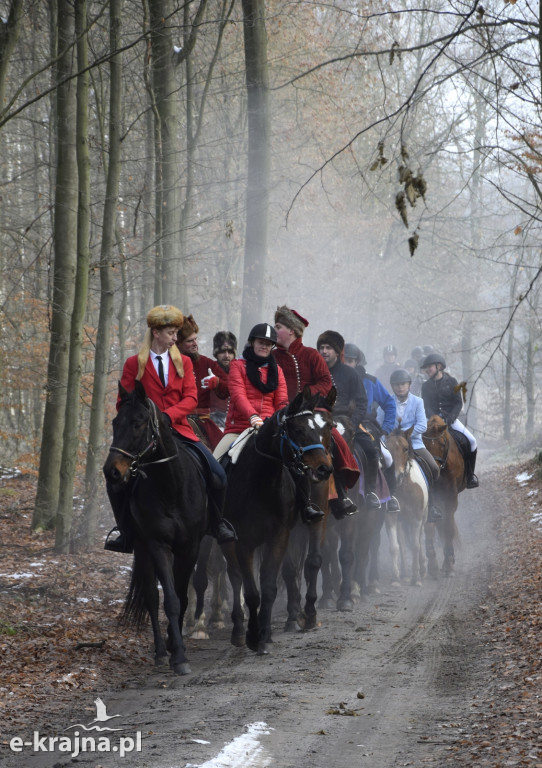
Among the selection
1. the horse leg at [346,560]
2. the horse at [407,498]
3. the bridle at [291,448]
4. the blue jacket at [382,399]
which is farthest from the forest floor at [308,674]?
the blue jacket at [382,399]

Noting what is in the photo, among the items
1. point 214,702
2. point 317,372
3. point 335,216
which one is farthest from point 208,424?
point 335,216

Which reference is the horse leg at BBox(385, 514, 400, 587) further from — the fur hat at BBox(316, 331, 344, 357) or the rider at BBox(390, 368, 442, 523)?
the fur hat at BBox(316, 331, 344, 357)

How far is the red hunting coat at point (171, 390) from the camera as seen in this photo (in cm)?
788

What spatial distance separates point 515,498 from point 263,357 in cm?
1254

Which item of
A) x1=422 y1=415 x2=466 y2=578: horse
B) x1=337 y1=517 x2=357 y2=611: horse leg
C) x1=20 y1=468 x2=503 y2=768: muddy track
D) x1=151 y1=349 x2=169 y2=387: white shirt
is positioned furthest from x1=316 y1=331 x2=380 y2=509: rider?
x1=151 y1=349 x2=169 y2=387: white shirt

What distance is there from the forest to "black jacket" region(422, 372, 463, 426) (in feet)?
1.67

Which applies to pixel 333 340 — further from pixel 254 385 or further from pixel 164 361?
pixel 164 361

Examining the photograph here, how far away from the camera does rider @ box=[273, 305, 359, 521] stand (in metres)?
10.0

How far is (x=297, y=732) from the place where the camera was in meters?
5.40

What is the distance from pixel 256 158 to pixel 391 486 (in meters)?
9.50

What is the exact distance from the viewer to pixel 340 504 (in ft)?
33.3

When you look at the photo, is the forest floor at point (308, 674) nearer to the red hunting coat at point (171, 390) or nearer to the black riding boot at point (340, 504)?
the black riding boot at point (340, 504)

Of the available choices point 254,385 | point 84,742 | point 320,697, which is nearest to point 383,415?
point 254,385

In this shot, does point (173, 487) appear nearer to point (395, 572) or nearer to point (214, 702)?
point (214, 702)
